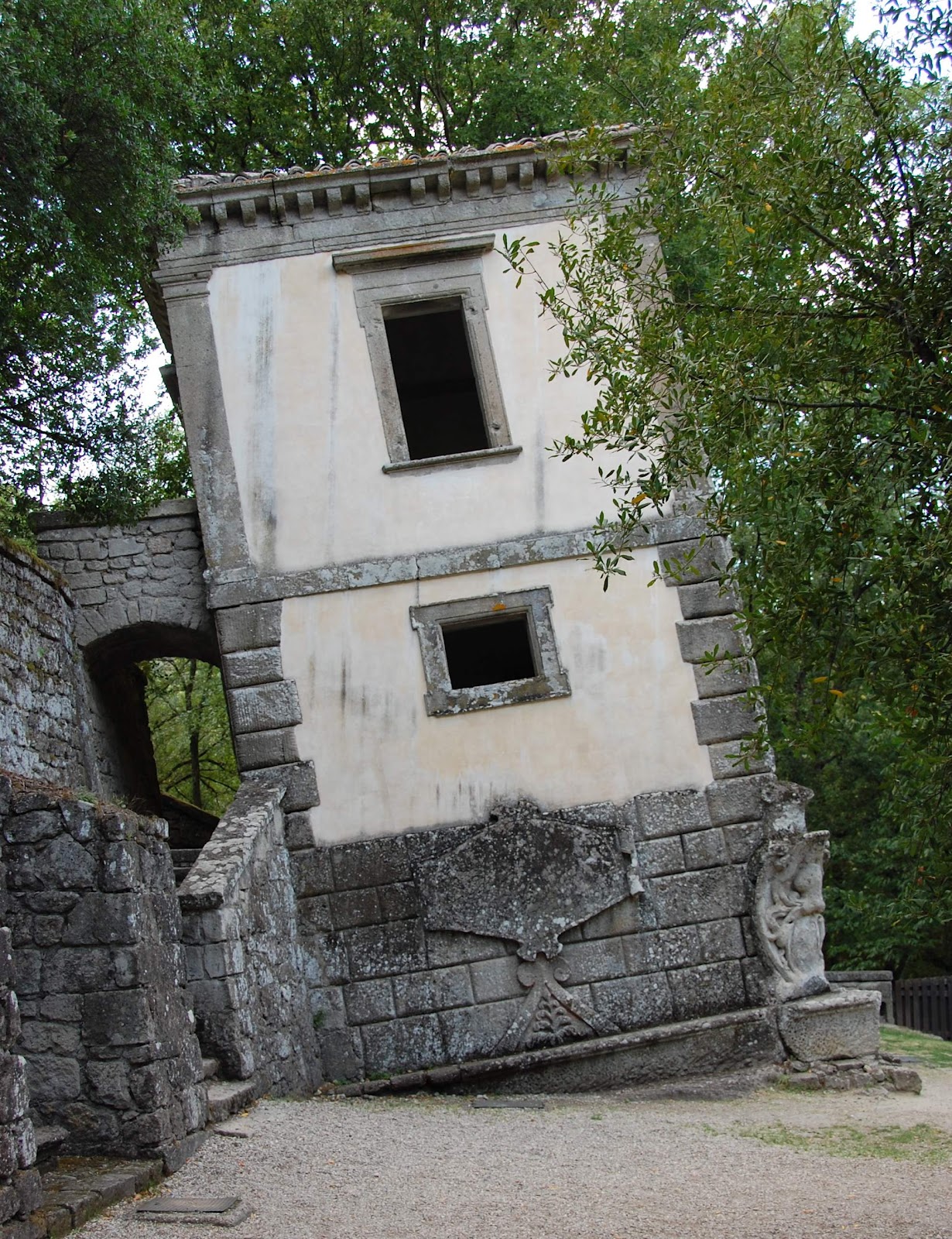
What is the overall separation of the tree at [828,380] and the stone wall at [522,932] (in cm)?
351

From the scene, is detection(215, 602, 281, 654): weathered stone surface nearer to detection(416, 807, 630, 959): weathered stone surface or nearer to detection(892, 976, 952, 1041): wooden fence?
detection(416, 807, 630, 959): weathered stone surface

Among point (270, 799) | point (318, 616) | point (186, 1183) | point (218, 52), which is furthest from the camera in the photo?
point (218, 52)

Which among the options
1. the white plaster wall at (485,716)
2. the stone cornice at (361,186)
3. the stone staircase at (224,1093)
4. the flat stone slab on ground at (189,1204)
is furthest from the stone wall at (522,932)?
the stone cornice at (361,186)

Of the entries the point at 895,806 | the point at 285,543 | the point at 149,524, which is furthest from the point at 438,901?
the point at 895,806

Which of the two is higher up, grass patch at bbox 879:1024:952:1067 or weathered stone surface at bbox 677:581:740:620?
weathered stone surface at bbox 677:581:740:620

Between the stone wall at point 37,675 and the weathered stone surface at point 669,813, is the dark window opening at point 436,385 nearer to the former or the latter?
the stone wall at point 37,675

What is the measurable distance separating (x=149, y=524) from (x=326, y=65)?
362 inches

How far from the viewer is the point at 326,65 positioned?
661 inches

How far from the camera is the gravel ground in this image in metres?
5.01

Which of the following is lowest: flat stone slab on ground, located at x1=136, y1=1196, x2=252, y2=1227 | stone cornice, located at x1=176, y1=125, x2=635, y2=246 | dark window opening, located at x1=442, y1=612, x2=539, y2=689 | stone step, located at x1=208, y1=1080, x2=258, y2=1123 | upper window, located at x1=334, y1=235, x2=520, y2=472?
flat stone slab on ground, located at x1=136, y1=1196, x2=252, y2=1227

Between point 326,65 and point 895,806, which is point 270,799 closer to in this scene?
point 895,806

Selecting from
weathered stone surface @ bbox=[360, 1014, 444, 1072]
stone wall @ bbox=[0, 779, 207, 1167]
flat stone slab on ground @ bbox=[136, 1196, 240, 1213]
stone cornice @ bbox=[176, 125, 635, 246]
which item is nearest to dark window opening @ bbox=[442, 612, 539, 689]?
stone cornice @ bbox=[176, 125, 635, 246]

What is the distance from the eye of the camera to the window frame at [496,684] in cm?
967

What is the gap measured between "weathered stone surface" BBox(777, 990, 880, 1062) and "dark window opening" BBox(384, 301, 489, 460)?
6.63 meters
